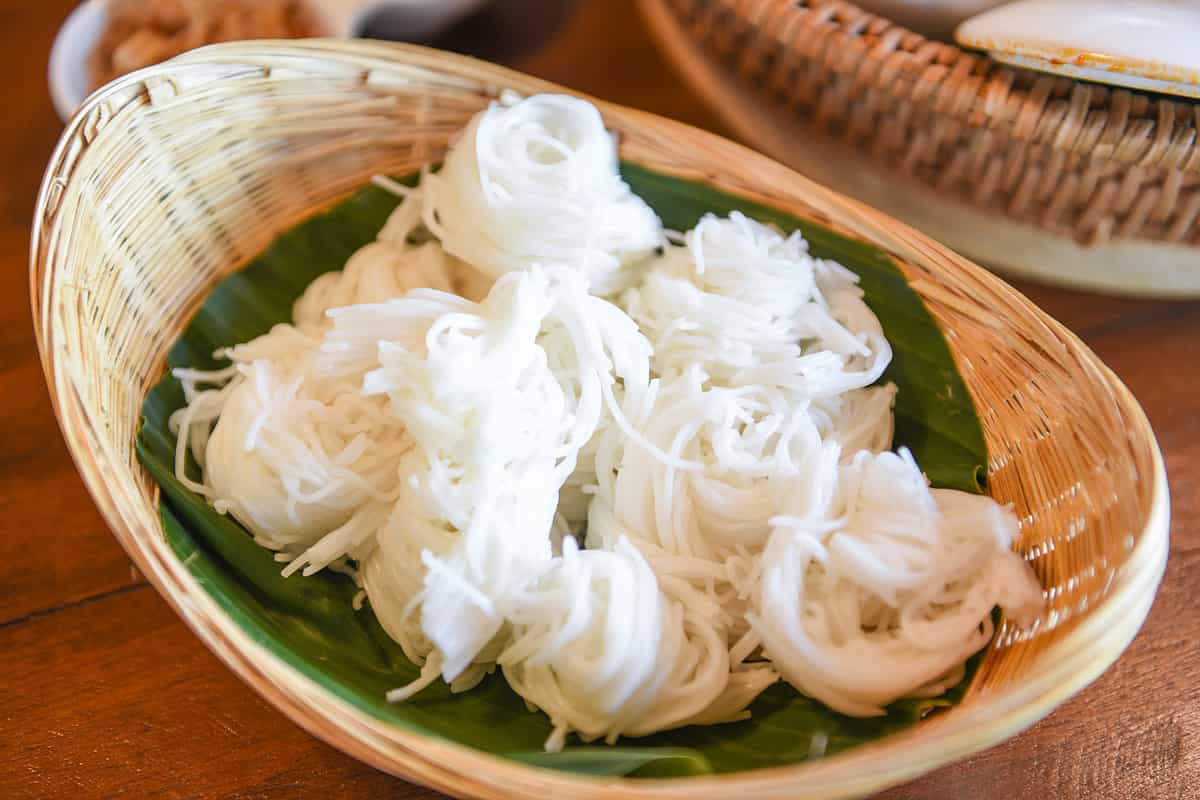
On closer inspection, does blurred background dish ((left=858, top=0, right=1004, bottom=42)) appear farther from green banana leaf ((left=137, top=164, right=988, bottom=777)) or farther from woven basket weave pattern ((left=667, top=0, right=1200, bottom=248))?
green banana leaf ((left=137, top=164, right=988, bottom=777))

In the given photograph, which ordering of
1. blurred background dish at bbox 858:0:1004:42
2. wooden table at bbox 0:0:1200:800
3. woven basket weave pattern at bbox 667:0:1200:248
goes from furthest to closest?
blurred background dish at bbox 858:0:1004:42 → woven basket weave pattern at bbox 667:0:1200:248 → wooden table at bbox 0:0:1200:800

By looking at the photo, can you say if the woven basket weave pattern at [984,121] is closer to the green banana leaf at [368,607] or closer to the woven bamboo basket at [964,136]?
the woven bamboo basket at [964,136]

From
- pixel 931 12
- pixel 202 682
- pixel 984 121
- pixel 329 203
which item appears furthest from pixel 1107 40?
pixel 202 682

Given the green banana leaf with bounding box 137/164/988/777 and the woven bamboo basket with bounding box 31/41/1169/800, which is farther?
the green banana leaf with bounding box 137/164/988/777

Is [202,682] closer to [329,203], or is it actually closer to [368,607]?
[368,607]

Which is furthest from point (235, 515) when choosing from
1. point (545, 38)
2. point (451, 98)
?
point (545, 38)

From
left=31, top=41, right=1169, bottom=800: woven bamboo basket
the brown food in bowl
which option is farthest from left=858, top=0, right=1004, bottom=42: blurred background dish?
the brown food in bowl
